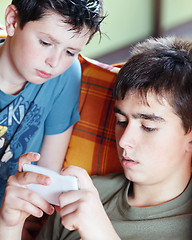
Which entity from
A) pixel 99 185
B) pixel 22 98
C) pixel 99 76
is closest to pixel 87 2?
pixel 99 76

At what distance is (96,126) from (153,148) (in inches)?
14.9

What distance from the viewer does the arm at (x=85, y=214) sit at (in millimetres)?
1108

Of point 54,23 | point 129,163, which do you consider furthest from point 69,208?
point 54,23

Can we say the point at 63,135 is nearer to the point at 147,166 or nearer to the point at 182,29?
the point at 147,166

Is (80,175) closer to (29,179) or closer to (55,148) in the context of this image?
(29,179)

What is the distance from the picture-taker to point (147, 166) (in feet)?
4.28

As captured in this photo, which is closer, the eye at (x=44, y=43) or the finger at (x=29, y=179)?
the finger at (x=29, y=179)

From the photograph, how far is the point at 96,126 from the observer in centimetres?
161

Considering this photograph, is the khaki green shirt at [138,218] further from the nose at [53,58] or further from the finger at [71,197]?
the nose at [53,58]

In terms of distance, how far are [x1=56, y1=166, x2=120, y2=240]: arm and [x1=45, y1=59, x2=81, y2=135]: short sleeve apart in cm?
55

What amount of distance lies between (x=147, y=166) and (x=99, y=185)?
0.28m

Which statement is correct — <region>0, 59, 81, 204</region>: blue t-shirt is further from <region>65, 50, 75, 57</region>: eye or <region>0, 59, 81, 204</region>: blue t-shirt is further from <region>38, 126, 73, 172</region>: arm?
<region>65, 50, 75, 57</region>: eye

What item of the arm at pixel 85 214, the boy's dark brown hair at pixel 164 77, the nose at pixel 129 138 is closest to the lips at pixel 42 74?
the boy's dark brown hair at pixel 164 77

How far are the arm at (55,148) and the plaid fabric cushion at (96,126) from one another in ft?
0.08
